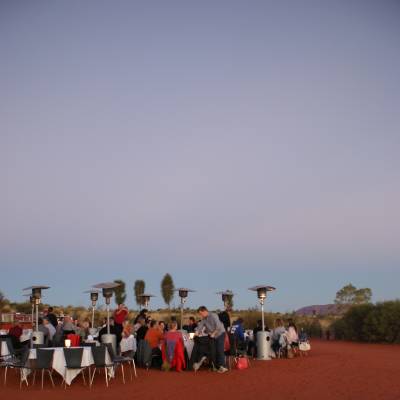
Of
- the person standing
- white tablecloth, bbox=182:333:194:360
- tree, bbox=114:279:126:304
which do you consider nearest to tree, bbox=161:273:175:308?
tree, bbox=114:279:126:304

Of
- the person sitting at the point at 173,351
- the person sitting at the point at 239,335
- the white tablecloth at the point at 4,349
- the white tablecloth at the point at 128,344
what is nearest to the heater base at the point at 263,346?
the person sitting at the point at 239,335

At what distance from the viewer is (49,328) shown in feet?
47.6

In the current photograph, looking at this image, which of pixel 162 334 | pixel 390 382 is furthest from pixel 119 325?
pixel 390 382

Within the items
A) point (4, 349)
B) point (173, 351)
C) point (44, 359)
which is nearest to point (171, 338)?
point (173, 351)

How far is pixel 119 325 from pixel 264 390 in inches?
199

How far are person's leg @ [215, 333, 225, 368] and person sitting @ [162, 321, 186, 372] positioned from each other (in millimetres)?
881

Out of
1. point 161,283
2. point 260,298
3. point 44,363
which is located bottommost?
point 44,363

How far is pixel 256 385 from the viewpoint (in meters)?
11.1

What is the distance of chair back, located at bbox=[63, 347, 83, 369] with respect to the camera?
11.0 m

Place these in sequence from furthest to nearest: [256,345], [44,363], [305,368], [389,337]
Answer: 1. [389,337]
2. [256,345]
3. [305,368]
4. [44,363]

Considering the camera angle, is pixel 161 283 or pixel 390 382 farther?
pixel 161 283

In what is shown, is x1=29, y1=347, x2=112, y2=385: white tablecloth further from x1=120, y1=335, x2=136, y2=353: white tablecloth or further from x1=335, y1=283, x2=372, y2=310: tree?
x1=335, y1=283, x2=372, y2=310: tree

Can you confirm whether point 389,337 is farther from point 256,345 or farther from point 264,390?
point 264,390

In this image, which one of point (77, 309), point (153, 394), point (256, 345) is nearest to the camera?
point (153, 394)
